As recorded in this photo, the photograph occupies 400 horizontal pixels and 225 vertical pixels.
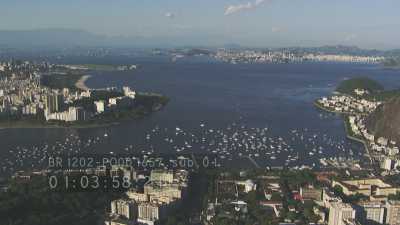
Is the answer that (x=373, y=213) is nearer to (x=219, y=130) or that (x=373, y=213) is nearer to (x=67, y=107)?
(x=219, y=130)

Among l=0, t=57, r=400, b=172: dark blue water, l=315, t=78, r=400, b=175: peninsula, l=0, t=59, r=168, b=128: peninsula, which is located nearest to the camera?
l=315, t=78, r=400, b=175: peninsula

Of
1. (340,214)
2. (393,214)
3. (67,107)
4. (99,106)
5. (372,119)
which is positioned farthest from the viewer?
(67,107)

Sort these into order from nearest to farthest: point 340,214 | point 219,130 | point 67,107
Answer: point 340,214
point 219,130
point 67,107

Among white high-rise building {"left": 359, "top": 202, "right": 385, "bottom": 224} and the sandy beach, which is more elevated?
the sandy beach

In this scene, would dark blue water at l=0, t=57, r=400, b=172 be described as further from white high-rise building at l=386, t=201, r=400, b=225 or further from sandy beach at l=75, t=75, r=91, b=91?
white high-rise building at l=386, t=201, r=400, b=225

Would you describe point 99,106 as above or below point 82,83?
above

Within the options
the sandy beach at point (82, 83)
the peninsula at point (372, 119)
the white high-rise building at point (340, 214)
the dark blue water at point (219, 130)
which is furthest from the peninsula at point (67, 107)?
the white high-rise building at point (340, 214)

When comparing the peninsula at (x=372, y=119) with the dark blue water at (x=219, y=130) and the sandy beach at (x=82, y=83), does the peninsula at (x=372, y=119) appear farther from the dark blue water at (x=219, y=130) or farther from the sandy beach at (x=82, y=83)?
the sandy beach at (x=82, y=83)

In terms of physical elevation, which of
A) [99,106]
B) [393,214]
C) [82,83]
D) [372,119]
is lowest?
[393,214]

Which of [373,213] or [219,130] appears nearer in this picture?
[373,213]

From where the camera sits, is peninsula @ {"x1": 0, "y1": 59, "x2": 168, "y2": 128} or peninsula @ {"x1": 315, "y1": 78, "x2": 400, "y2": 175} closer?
peninsula @ {"x1": 315, "y1": 78, "x2": 400, "y2": 175}

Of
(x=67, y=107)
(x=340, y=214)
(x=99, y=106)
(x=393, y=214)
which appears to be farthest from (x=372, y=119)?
(x=67, y=107)

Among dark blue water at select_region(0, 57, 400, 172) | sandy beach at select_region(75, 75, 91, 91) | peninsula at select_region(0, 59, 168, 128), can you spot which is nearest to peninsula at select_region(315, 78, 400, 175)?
dark blue water at select_region(0, 57, 400, 172)
